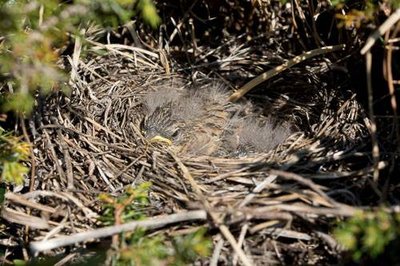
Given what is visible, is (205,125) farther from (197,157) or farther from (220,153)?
(197,157)

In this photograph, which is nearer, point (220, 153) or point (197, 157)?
point (197, 157)

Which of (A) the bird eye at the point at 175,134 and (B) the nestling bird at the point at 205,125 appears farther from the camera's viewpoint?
(A) the bird eye at the point at 175,134

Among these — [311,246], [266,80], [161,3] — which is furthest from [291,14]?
[311,246]

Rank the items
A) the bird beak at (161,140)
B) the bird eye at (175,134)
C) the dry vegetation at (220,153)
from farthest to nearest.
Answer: the bird eye at (175,134) → the bird beak at (161,140) → the dry vegetation at (220,153)

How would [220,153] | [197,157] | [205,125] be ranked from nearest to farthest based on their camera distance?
[197,157] → [220,153] → [205,125]

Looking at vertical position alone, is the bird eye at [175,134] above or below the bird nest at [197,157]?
below

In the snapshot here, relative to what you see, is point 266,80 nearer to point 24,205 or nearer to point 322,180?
point 322,180

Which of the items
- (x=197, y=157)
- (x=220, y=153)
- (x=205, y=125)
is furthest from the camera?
(x=205, y=125)

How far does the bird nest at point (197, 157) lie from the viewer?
1979mm

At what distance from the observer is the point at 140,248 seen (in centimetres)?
174

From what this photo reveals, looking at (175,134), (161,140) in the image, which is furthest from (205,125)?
(161,140)

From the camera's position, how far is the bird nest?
6.49 feet

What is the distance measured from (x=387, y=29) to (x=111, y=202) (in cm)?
107

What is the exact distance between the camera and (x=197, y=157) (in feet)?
8.93
